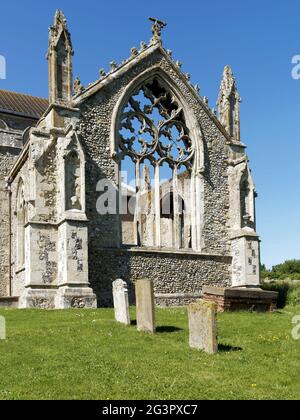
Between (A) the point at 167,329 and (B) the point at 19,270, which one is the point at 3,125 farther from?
(A) the point at 167,329

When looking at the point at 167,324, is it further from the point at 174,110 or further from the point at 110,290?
the point at 174,110

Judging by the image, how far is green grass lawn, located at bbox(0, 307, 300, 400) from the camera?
7059 mm

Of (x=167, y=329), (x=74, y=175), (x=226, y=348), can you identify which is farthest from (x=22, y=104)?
(x=226, y=348)

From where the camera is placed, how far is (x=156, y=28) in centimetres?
2164

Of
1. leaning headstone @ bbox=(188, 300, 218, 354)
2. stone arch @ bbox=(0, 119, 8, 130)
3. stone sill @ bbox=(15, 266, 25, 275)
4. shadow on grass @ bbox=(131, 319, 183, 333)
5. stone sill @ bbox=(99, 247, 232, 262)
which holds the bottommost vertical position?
shadow on grass @ bbox=(131, 319, 183, 333)

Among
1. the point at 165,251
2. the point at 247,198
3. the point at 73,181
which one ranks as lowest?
the point at 165,251

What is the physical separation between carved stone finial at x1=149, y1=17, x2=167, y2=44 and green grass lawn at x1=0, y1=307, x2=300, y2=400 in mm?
12731

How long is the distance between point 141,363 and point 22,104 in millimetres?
23237

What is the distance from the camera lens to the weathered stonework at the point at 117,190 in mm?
17359

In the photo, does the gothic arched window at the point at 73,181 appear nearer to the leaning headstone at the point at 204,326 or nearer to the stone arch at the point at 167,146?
the stone arch at the point at 167,146

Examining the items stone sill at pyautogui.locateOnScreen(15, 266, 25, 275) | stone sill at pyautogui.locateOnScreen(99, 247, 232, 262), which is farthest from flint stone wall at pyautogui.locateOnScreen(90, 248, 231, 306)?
stone sill at pyautogui.locateOnScreen(15, 266, 25, 275)

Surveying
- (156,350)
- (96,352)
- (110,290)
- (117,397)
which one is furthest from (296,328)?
(110,290)

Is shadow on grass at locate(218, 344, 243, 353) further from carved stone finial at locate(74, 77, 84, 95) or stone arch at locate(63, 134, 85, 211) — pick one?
carved stone finial at locate(74, 77, 84, 95)

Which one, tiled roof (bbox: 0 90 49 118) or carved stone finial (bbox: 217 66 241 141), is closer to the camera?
carved stone finial (bbox: 217 66 241 141)
